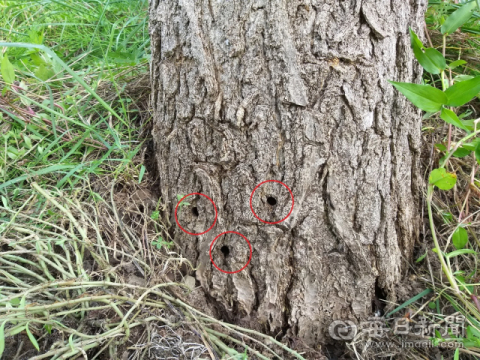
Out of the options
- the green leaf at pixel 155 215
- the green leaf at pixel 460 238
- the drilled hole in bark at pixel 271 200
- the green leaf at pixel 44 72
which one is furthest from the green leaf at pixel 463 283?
the green leaf at pixel 44 72

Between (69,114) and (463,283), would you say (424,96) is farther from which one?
(69,114)

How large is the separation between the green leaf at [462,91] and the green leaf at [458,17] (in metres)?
0.35

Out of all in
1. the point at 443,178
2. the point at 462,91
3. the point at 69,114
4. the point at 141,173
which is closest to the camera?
the point at 462,91

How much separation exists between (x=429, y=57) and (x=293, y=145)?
51cm

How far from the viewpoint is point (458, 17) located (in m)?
1.21

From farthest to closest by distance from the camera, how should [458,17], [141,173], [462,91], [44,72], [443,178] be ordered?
[44,72] → [141,173] → [458,17] → [443,178] → [462,91]

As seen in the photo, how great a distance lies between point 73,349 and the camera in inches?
35.6

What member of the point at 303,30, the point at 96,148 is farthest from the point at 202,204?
the point at 303,30

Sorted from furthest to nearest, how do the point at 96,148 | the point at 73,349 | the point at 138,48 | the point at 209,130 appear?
1. the point at 138,48
2. the point at 96,148
3. the point at 209,130
4. the point at 73,349

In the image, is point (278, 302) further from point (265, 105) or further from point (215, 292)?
point (265, 105)

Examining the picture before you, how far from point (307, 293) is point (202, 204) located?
0.47 m

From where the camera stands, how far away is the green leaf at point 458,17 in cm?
119

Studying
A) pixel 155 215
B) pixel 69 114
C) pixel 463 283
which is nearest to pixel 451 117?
pixel 463 283

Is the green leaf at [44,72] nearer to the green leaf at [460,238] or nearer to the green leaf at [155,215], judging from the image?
the green leaf at [155,215]
